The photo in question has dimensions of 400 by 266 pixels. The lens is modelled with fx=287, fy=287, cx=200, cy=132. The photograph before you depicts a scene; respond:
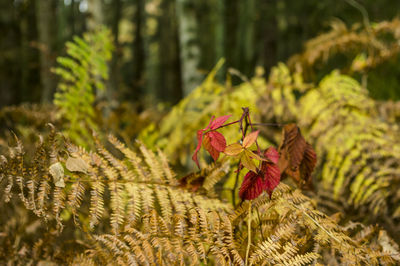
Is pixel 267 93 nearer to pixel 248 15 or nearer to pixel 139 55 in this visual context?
pixel 139 55

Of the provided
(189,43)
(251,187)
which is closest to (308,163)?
(251,187)

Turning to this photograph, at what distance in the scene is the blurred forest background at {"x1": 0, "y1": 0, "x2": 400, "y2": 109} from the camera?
312 cm

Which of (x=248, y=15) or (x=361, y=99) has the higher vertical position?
(x=248, y=15)

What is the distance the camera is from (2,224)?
1.06 m

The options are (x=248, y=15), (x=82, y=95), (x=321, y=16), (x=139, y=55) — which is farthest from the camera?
(x=248, y=15)

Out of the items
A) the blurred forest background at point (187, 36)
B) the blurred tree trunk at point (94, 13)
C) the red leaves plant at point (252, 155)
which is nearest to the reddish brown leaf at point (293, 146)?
the red leaves plant at point (252, 155)

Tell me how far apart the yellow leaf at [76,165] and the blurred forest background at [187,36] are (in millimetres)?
1953

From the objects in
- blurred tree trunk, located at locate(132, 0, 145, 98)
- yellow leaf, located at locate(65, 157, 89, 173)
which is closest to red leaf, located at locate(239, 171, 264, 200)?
yellow leaf, located at locate(65, 157, 89, 173)

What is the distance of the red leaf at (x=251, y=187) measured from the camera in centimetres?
71

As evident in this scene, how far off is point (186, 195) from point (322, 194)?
0.92 metres

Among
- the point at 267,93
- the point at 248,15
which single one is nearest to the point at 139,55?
the point at 248,15

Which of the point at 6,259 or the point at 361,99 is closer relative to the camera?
the point at 6,259

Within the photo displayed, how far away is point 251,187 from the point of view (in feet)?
2.36

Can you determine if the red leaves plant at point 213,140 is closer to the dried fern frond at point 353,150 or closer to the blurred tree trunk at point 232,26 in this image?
the dried fern frond at point 353,150
